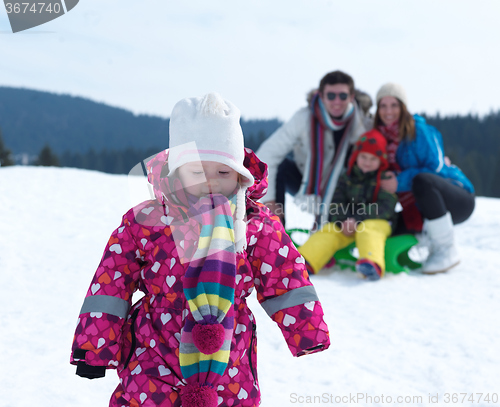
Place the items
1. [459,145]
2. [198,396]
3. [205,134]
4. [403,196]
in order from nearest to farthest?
[198,396]
[205,134]
[403,196]
[459,145]

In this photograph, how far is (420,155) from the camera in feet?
11.5

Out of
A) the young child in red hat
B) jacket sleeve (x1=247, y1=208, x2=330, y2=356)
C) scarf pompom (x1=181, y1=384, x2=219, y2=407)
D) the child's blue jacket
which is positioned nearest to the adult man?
the young child in red hat

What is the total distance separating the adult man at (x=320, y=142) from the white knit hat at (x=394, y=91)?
0.23m

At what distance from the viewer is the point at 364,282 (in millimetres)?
3195

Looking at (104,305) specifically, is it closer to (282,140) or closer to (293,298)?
(293,298)

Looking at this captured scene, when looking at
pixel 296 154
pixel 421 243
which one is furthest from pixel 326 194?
pixel 421 243

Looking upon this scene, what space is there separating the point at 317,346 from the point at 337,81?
2.62 meters

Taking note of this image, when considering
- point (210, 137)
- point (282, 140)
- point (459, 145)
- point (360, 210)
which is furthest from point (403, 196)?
point (459, 145)

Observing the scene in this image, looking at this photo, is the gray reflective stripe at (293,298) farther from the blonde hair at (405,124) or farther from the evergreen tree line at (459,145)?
the evergreen tree line at (459,145)

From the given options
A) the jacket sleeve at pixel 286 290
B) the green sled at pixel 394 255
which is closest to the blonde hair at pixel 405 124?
the green sled at pixel 394 255

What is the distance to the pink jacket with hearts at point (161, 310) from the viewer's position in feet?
3.89

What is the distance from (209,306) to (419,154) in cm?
278

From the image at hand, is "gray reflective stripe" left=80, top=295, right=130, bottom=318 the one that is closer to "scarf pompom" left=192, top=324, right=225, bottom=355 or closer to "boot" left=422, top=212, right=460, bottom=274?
"scarf pompom" left=192, top=324, right=225, bottom=355

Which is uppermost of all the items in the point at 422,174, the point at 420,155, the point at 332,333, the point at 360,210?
the point at 420,155
